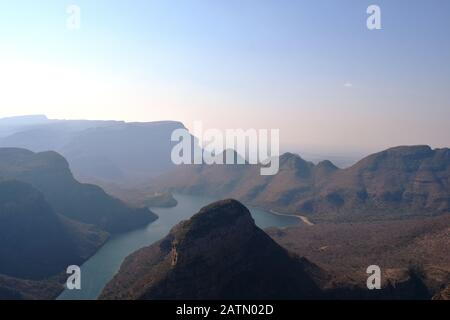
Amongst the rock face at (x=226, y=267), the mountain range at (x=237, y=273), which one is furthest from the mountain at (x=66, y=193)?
the rock face at (x=226, y=267)

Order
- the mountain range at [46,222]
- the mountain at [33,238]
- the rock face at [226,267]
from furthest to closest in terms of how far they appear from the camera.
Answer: the mountain at [33,238] → the mountain range at [46,222] → the rock face at [226,267]

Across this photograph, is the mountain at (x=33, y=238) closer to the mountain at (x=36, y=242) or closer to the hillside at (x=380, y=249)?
the mountain at (x=36, y=242)

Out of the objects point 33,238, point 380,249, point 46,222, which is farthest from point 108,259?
point 380,249

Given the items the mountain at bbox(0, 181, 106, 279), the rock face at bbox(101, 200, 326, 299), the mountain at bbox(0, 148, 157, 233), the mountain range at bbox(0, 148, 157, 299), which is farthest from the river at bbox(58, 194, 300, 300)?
the rock face at bbox(101, 200, 326, 299)

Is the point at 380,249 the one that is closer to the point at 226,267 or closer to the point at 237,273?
the point at 237,273
